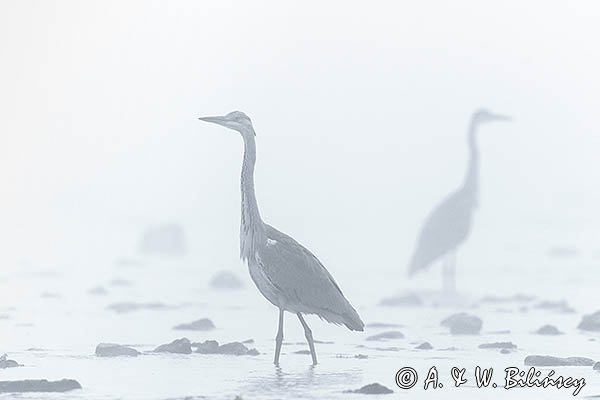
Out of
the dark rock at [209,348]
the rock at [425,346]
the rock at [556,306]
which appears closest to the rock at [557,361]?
the rock at [425,346]

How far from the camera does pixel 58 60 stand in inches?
2601

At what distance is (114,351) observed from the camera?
12336 millimetres

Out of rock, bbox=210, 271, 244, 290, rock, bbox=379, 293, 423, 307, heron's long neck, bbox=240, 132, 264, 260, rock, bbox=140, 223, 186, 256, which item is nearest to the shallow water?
rock, bbox=379, 293, 423, 307

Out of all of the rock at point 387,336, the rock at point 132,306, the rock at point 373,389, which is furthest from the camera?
the rock at point 132,306

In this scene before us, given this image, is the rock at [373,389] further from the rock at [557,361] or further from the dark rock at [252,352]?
the dark rock at [252,352]

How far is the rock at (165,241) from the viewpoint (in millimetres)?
28797

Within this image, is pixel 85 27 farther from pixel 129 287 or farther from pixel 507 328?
pixel 507 328

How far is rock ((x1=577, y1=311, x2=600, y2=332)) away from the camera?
48.1 ft

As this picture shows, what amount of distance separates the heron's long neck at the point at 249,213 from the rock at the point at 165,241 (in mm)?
15894

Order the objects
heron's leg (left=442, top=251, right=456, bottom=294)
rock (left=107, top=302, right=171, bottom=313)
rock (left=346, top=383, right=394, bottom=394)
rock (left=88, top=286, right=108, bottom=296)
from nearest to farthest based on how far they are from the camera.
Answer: rock (left=346, top=383, right=394, bottom=394) < rock (left=107, top=302, right=171, bottom=313) < rock (left=88, top=286, right=108, bottom=296) < heron's leg (left=442, top=251, right=456, bottom=294)

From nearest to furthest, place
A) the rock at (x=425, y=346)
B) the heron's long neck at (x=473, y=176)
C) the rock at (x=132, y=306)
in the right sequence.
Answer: the rock at (x=425, y=346) → the rock at (x=132, y=306) → the heron's long neck at (x=473, y=176)

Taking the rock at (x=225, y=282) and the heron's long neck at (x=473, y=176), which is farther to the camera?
the heron's long neck at (x=473, y=176)

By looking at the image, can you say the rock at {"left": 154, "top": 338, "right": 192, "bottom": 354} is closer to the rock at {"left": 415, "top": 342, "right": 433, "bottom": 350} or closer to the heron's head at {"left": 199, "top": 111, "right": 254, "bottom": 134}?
the heron's head at {"left": 199, "top": 111, "right": 254, "bottom": 134}

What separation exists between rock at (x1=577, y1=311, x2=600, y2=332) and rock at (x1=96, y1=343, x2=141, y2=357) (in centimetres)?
457
